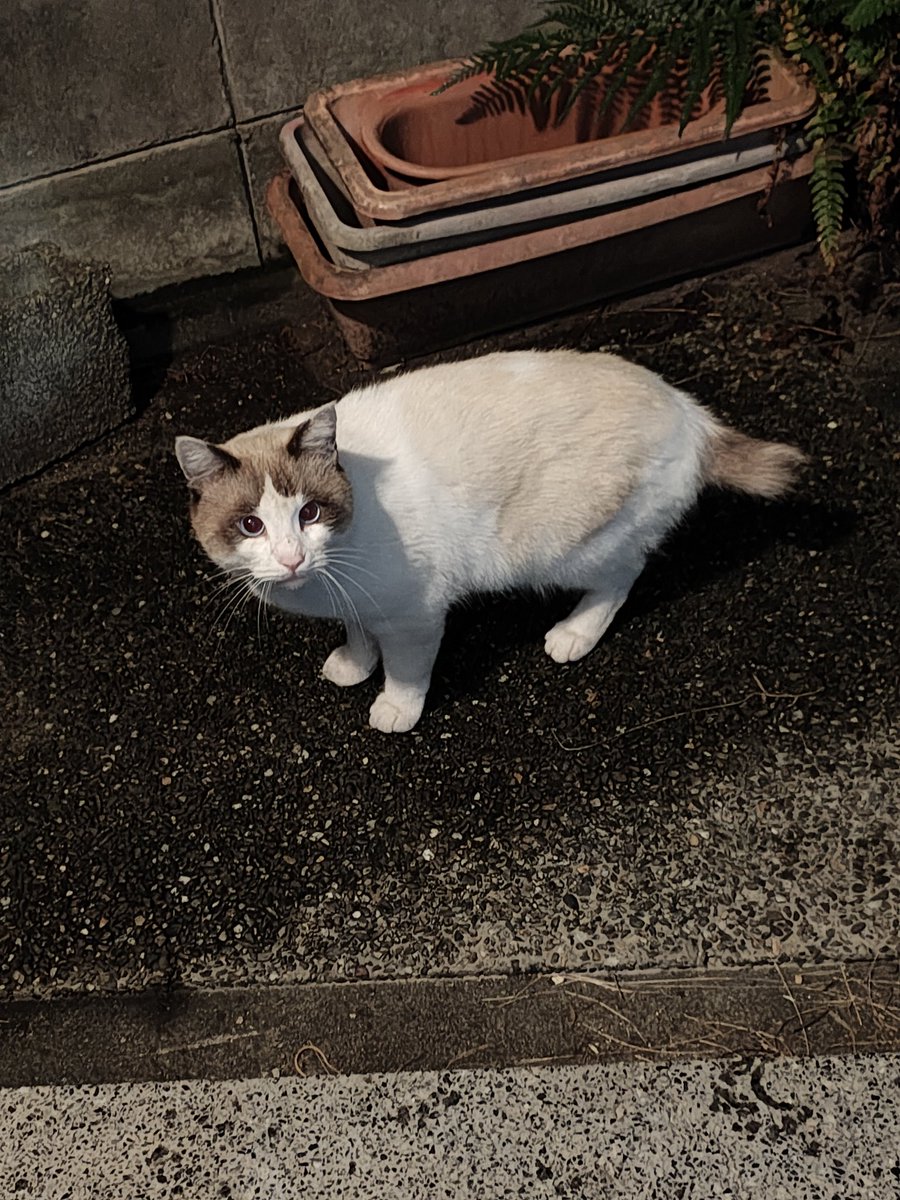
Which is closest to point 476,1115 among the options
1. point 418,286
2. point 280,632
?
point 280,632

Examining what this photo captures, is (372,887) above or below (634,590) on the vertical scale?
A: below

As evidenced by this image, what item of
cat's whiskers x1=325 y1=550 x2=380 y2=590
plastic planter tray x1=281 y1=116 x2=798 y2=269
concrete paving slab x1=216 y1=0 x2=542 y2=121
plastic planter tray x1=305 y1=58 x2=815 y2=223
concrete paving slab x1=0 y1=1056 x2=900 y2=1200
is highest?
concrete paving slab x1=216 y1=0 x2=542 y2=121

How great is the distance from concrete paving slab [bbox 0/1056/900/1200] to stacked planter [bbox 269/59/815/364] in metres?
2.06

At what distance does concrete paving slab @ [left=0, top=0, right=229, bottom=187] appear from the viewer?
2.81 metres

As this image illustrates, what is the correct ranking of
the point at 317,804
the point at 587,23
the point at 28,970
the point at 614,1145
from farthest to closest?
the point at 587,23, the point at 317,804, the point at 28,970, the point at 614,1145

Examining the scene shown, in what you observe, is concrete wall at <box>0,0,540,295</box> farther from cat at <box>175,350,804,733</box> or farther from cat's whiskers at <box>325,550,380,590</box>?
cat's whiskers at <box>325,550,380,590</box>

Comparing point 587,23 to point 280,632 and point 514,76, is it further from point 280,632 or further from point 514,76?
point 280,632

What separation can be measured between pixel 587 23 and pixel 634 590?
5.30 feet

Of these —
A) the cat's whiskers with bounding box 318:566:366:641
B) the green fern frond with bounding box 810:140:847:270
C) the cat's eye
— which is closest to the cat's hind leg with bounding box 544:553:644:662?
the cat's whiskers with bounding box 318:566:366:641

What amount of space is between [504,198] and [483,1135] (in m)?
2.33

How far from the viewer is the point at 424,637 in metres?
2.18

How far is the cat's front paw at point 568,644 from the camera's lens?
246 centimetres

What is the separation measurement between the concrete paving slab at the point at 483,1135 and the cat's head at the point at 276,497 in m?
1.04

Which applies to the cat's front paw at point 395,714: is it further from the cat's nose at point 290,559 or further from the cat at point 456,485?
the cat's nose at point 290,559
